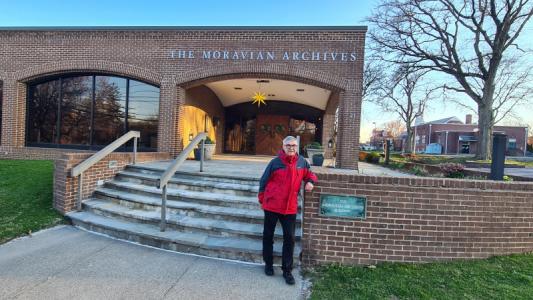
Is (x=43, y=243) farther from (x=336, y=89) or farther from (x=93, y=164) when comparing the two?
(x=336, y=89)

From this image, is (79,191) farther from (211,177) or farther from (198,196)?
(211,177)

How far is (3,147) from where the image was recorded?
12828 mm

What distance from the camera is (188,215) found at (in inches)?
218

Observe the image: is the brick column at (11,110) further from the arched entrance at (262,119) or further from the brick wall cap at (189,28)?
the arched entrance at (262,119)

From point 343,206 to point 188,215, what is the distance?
8.74 feet

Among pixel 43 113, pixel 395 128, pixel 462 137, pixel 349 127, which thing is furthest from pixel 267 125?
pixel 395 128

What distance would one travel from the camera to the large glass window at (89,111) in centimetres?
1263

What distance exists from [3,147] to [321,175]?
13.9 m

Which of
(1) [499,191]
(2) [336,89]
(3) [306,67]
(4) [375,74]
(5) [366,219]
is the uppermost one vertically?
(4) [375,74]

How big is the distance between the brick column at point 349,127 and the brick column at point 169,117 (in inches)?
229

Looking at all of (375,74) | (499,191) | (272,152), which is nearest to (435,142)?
(375,74)

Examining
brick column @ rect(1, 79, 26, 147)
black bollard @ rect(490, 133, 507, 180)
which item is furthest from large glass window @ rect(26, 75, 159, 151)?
black bollard @ rect(490, 133, 507, 180)

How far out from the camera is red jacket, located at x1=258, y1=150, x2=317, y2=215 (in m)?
3.79

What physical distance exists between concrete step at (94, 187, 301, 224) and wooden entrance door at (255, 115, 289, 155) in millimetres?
13119
